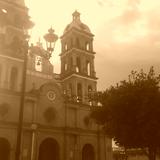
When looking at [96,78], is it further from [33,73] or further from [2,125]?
[2,125]

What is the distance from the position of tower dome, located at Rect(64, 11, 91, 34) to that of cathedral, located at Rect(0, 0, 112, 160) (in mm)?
283

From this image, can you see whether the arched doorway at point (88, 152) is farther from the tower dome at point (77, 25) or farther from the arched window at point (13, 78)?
the tower dome at point (77, 25)

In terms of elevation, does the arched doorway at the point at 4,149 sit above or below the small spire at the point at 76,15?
below

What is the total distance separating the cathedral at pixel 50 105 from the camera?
32.0 m

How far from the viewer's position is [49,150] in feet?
115

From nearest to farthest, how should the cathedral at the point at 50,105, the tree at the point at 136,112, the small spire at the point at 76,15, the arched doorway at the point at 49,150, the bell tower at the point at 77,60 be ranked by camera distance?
1. the tree at the point at 136,112
2. the cathedral at the point at 50,105
3. the arched doorway at the point at 49,150
4. the bell tower at the point at 77,60
5. the small spire at the point at 76,15

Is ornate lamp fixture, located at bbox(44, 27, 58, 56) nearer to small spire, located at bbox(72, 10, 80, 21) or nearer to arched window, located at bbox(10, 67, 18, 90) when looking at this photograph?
arched window, located at bbox(10, 67, 18, 90)

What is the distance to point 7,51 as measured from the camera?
123ft

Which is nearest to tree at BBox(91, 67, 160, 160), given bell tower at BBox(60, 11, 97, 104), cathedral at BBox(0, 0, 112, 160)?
cathedral at BBox(0, 0, 112, 160)

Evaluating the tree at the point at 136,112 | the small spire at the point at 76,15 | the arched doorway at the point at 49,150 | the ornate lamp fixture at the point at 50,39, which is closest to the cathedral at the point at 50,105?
the arched doorway at the point at 49,150

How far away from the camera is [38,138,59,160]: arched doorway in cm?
3421

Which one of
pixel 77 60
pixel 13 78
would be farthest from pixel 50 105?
pixel 77 60

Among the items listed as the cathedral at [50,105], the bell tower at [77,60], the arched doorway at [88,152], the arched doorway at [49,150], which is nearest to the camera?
the cathedral at [50,105]

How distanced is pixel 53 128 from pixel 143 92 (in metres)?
14.1
